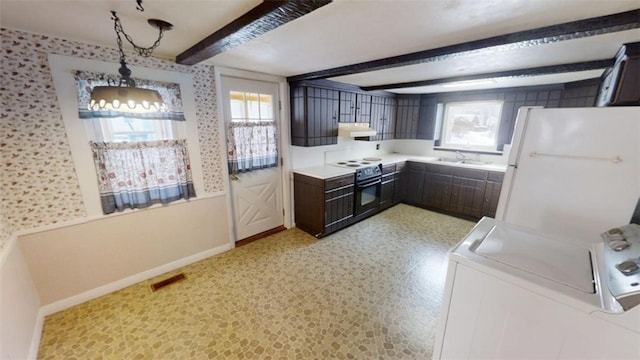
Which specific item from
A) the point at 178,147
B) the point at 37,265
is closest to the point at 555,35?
the point at 178,147

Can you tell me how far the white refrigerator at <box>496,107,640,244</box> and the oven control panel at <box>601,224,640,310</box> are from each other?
0.27 meters

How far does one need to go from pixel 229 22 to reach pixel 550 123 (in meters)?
2.32

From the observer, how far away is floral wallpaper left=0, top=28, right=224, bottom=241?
1729 millimetres

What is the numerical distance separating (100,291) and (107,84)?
76.6 inches

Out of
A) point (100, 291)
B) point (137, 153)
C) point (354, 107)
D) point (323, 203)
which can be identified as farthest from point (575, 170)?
point (100, 291)

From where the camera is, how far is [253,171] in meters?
3.30

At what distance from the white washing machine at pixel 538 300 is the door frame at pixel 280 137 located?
256cm

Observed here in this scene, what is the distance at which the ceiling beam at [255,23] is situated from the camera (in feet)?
3.67

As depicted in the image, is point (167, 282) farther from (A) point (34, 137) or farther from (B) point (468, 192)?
(B) point (468, 192)

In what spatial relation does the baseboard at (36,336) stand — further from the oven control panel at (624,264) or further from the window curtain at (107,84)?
the oven control panel at (624,264)

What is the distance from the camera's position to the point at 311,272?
267cm

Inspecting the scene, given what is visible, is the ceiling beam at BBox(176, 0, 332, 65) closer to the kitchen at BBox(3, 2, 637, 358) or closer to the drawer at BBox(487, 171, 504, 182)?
the kitchen at BBox(3, 2, 637, 358)

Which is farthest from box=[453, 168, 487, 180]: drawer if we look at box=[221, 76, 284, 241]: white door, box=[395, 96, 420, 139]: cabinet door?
box=[221, 76, 284, 241]: white door

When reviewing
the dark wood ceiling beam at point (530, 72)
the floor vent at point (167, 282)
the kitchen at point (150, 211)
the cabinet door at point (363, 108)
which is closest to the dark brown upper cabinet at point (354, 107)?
the cabinet door at point (363, 108)
